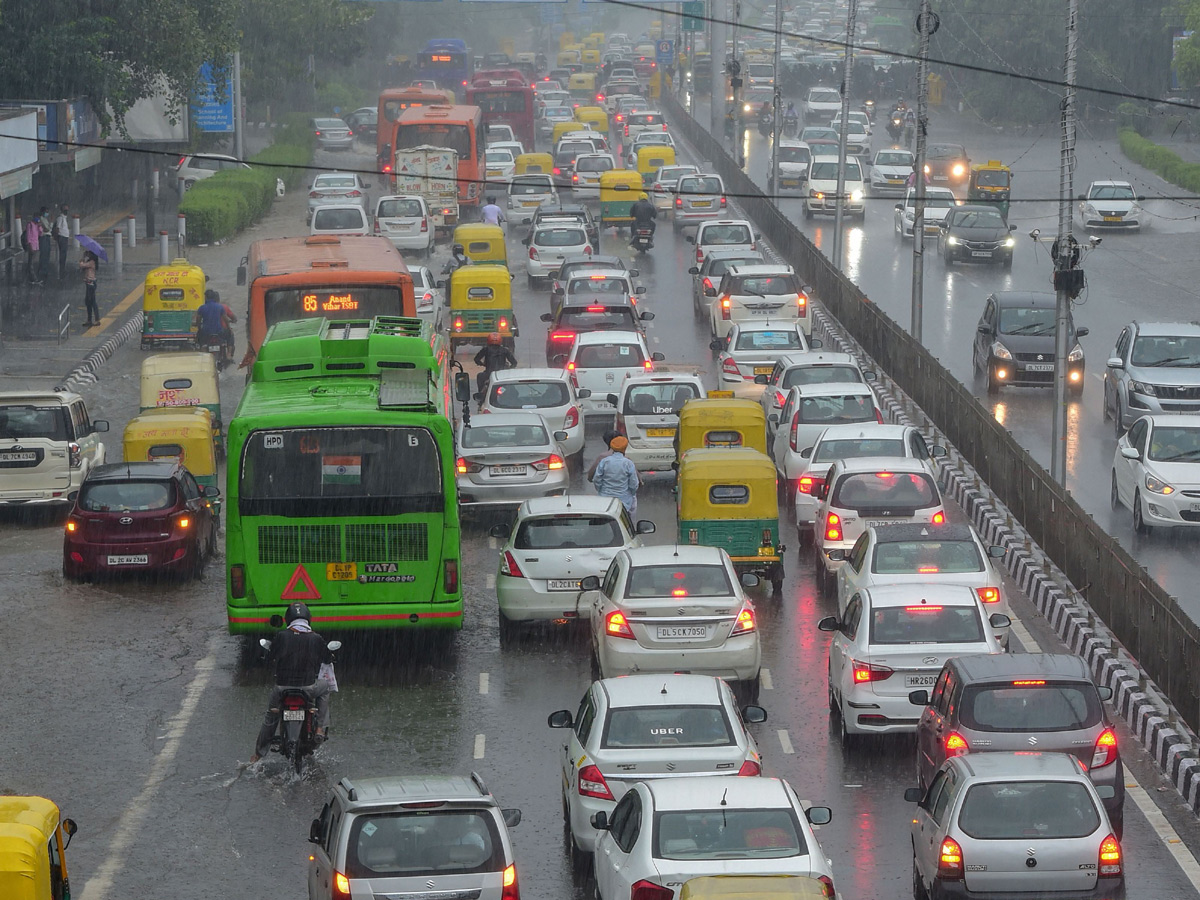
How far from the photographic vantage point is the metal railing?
17.5 metres

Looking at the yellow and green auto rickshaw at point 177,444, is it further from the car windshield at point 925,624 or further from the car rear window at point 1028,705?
the car rear window at point 1028,705

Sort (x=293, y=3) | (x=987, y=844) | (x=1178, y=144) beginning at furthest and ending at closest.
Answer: (x=1178, y=144)
(x=293, y=3)
(x=987, y=844)

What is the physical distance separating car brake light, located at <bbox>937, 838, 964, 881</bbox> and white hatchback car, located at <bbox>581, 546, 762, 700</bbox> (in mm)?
5625

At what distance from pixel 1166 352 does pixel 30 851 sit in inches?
977

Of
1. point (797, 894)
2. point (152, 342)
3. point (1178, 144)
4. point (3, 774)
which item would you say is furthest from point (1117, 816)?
point (1178, 144)

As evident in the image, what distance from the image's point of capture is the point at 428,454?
19.0m

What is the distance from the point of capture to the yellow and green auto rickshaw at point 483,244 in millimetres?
48812

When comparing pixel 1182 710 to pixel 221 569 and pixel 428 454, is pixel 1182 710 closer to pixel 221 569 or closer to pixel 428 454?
pixel 428 454

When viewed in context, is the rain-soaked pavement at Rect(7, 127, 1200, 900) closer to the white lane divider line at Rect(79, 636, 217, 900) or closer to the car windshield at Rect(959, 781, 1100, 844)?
the white lane divider line at Rect(79, 636, 217, 900)

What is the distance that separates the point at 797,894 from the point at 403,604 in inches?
359

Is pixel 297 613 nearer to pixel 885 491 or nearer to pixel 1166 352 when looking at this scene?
pixel 885 491

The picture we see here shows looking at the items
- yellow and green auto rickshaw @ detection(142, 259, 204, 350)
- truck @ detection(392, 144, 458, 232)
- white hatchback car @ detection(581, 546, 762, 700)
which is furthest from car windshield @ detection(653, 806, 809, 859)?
truck @ detection(392, 144, 458, 232)

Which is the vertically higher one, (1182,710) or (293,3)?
(293,3)

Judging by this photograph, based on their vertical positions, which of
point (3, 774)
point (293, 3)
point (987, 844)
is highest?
point (293, 3)
